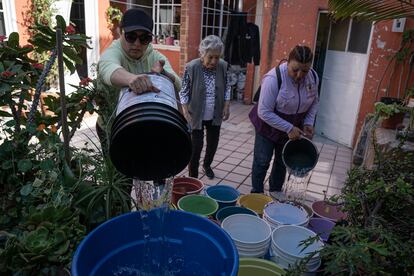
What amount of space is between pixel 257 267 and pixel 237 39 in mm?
5335

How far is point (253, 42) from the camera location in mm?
6270

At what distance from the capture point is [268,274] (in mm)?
1504

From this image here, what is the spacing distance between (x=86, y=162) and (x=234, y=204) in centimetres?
101

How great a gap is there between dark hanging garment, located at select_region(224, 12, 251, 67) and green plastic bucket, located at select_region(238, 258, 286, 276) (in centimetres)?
525

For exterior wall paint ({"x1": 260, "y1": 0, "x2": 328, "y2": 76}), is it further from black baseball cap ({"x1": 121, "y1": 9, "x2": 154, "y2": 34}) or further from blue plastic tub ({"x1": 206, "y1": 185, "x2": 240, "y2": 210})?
black baseball cap ({"x1": 121, "y1": 9, "x2": 154, "y2": 34})

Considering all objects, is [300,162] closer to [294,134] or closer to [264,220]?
[294,134]

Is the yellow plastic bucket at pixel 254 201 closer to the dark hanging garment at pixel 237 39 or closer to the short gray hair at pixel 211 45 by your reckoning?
the short gray hair at pixel 211 45

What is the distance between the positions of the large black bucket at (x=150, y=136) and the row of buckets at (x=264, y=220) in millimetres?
602

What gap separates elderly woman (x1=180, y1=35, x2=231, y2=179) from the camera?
3164mm

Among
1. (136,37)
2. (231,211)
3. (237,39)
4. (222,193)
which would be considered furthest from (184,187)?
(237,39)

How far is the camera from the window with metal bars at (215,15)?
7125 millimetres

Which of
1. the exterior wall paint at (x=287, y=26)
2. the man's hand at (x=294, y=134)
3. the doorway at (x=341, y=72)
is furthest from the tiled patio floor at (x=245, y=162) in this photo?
the exterior wall paint at (x=287, y=26)

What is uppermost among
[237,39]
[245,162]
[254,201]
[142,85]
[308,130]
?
[237,39]

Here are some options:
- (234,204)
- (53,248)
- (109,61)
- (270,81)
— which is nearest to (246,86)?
(270,81)
